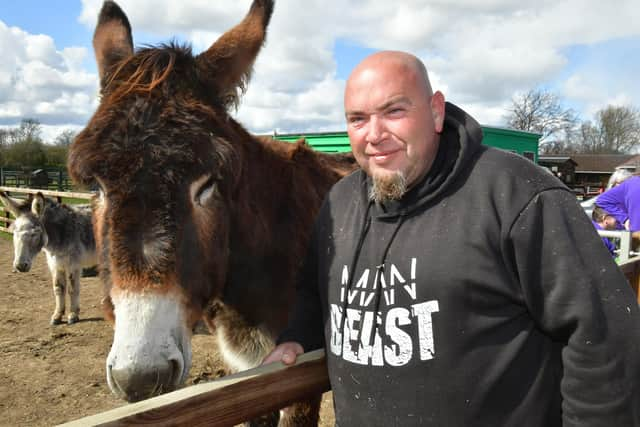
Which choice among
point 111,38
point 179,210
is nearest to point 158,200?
point 179,210

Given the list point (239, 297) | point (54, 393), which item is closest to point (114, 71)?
point (239, 297)

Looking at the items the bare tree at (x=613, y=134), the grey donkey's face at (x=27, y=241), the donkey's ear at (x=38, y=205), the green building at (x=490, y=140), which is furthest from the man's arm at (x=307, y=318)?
the bare tree at (x=613, y=134)

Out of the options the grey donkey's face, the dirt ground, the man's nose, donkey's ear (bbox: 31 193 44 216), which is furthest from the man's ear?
donkey's ear (bbox: 31 193 44 216)

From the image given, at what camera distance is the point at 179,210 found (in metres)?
1.93

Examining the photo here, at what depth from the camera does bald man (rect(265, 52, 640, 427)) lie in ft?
4.39

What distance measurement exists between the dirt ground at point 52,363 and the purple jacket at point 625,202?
4.35 m

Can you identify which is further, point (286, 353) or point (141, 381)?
point (286, 353)

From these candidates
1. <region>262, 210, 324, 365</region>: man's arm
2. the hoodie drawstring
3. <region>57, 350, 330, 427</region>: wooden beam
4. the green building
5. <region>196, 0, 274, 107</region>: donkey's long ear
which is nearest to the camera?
<region>57, 350, 330, 427</region>: wooden beam

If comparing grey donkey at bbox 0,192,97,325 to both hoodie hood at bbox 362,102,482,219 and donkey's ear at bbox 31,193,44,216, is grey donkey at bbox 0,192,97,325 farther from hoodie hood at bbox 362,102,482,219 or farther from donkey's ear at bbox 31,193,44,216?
hoodie hood at bbox 362,102,482,219

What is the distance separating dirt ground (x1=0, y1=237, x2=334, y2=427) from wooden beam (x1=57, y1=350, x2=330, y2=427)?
3.21 metres

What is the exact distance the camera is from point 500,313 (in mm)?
1481

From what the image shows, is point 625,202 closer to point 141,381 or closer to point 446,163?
point 446,163

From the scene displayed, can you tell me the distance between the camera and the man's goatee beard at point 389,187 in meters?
1.70

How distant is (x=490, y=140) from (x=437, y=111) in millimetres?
14815
